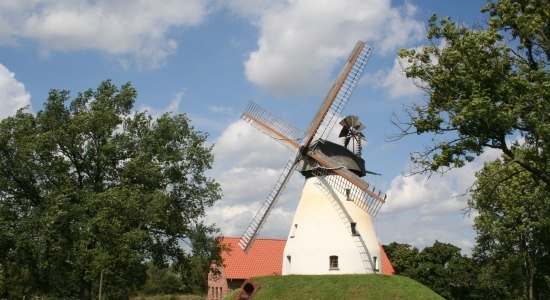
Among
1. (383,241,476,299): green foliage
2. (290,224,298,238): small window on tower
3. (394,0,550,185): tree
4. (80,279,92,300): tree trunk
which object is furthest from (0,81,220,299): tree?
(383,241,476,299): green foliage

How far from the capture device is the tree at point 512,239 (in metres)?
38.8

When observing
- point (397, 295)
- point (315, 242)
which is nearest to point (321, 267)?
point (315, 242)

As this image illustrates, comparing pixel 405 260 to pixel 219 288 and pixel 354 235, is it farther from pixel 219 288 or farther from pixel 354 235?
pixel 354 235

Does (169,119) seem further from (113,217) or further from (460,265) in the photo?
(460,265)

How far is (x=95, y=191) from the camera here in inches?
1132

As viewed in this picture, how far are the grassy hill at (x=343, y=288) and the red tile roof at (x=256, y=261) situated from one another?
19.0m

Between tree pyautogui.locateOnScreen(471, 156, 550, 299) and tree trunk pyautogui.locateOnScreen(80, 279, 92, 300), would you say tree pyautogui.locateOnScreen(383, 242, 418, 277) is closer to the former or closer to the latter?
tree pyautogui.locateOnScreen(471, 156, 550, 299)

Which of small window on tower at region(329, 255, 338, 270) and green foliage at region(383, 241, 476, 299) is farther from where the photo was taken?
green foliage at region(383, 241, 476, 299)

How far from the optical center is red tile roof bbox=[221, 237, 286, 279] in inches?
1939

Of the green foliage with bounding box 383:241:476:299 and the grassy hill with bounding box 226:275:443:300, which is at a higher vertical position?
the green foliage with bounding box 383:241:476:299

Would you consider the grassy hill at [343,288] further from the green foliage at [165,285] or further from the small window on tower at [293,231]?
the green foliage at [165,285]

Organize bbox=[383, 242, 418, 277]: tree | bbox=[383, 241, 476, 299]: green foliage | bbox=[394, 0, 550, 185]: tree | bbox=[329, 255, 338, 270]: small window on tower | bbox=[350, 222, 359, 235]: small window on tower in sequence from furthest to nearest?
bbox=[383, 242, 418, 277]: tree, bbox=[383, 241, 476, 299]: green foliage, bbox=[350, 222, 359, 235]: small window on tower, bbox=[329, 255, 338, 270]: small window on tower, bbox=[394, 0, 550, 185]: tree

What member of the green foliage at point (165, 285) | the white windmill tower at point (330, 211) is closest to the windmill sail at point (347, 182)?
the white windmill tower at point (330, 211)

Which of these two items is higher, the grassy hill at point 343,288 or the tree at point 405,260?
the tree at point 405,260
